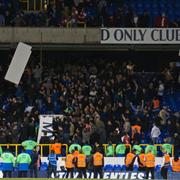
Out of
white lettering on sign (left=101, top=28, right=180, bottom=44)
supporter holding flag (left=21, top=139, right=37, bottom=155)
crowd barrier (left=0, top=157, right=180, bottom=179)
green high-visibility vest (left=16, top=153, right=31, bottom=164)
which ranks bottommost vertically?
crowd barrier (left=0, top=157, right=180, bottom=179)

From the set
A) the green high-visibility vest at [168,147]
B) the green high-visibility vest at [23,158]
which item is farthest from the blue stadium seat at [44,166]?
the green high-visibility vest at [168,147]

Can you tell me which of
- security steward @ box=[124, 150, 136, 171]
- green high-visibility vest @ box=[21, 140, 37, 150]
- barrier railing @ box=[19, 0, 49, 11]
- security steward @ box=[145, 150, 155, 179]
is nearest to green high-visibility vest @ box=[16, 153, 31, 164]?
green high-visibility vest @ box=[21, 140, 37, 150]

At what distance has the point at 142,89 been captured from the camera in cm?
3406

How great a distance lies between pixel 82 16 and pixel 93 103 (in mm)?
3904

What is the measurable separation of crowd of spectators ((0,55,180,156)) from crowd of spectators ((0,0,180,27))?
6.49 ft

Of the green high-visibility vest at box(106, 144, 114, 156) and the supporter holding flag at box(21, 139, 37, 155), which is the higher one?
the supporter holding flag at box(21, 139, 37, 155)

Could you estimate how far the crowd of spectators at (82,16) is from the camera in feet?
112

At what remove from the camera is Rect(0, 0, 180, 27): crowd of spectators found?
3422 centimetres

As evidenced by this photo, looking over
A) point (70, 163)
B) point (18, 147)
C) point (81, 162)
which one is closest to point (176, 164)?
point (81, 162)

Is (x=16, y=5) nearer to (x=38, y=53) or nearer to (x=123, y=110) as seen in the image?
(x=38, y=53)

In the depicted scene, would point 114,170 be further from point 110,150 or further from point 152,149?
point 152,149

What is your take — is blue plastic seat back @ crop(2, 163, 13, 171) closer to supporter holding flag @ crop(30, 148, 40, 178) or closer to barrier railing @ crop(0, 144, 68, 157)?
supporter holding flag @ crop(30, 148, 40, 178)

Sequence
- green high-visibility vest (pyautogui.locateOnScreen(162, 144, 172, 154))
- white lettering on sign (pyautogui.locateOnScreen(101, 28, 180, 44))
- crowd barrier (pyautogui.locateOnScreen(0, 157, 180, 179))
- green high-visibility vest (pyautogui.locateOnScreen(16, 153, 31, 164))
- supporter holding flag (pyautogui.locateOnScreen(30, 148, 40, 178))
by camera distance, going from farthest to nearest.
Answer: white lettering on sign (pyautogui.locateOnScreen(101, 28, 180, 44)) → green high-visibility vest (pyautogui.locateOnScreen(162, 144, 172, 154)) → crowd barrier (pyautogui.locateOnScreen(0, 157, 180, 179)) → supporter holding flag (pyautogui.locateOnScreen(30, 148, 40, 178)) → green high-visibility vest (pyautogui.locateOnScreen(16, 153, 31, 164))

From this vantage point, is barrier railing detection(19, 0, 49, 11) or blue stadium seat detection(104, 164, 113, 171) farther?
barrier railing detection(19, 0, 49, 11)
